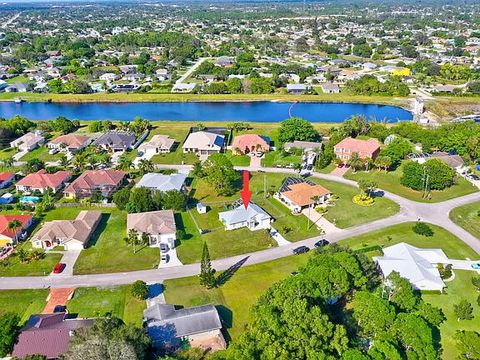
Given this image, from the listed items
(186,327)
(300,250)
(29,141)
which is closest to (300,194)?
(300,250)

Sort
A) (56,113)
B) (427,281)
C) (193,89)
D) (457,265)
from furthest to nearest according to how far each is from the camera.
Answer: (193,89) < (56,113) < (457,265) < (427,281)

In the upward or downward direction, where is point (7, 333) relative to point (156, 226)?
upward

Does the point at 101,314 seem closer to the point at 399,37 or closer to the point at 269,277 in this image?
the point at 269,277

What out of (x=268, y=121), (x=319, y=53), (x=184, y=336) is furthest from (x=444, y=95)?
(x=184, y=336)

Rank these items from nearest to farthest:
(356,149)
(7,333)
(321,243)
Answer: (7,333)
(321,243)
(356,149)

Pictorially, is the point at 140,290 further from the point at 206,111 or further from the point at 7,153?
the point at 206,111
